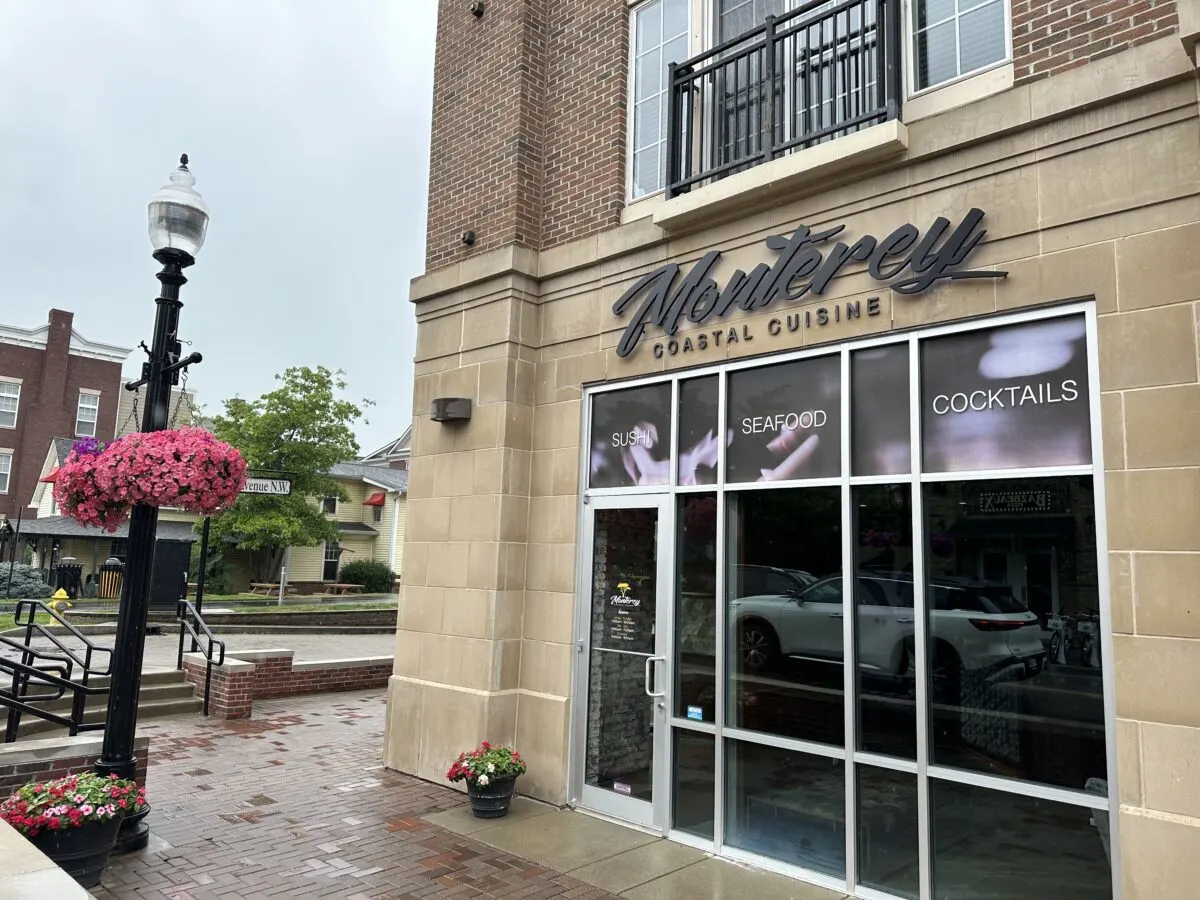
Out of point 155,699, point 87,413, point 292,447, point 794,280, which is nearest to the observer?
point 794,280

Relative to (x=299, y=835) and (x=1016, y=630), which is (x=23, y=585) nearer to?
(x=299, y=835)

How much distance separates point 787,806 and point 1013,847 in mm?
1401

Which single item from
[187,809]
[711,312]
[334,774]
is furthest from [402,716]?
[711,312]

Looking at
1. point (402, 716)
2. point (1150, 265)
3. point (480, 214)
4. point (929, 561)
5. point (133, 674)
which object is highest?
point (480, 214)

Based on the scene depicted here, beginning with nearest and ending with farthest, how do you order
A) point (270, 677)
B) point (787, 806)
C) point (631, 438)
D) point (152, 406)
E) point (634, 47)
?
point (787, 806) < point (152, 406) < point (631, 438) < point (634, 47) < point (270, 677)

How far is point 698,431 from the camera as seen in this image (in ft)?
21.1

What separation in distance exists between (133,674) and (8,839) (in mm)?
1801

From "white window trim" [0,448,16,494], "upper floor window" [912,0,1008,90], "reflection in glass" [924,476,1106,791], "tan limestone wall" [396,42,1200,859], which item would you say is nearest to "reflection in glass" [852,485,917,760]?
"reflection in glass" [924,476,1106,791]

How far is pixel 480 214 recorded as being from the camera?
26.5 feet

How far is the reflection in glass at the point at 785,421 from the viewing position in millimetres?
5641

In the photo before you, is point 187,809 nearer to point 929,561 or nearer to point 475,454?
point 475,454

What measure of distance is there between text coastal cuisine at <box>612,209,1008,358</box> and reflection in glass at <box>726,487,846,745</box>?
120 centimetres

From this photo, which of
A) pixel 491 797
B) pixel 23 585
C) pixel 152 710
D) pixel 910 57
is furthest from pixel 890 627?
pixel 23 585

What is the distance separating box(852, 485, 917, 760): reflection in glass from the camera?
5043 millimetres
